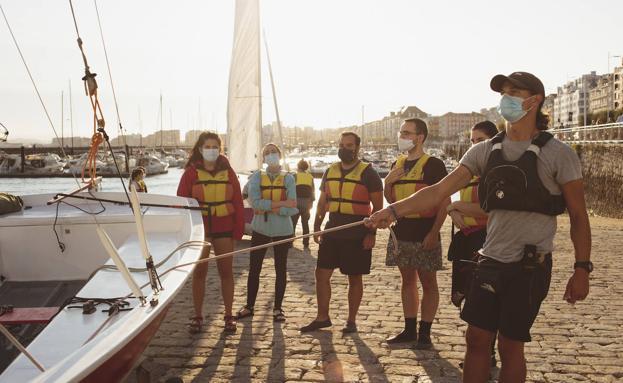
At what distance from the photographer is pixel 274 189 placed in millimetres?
6055

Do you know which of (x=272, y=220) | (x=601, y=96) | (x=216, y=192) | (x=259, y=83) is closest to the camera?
(x=216, y=192)

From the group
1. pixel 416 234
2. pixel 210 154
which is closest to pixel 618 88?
pixel 416 234

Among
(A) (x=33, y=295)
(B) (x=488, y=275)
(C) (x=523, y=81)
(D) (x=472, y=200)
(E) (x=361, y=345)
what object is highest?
(C) (x=523, y=81)

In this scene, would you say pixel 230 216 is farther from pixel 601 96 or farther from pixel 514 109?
pixel 601 96

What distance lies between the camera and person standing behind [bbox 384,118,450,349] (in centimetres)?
495

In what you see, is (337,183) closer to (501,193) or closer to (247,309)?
(247,309)

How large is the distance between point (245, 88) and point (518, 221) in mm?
13276

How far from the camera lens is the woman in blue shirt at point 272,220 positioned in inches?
233

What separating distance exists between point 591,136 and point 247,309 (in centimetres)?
3190

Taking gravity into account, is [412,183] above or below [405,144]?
below

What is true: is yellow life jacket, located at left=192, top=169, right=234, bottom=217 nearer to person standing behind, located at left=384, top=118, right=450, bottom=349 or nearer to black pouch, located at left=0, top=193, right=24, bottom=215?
person standing behind, located at left=384, top=118, right=450, bottom=349

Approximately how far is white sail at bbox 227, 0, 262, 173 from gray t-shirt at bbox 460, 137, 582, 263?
12.5 metres

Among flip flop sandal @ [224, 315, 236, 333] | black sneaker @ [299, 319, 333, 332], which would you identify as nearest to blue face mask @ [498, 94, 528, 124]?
black sneaker @ [299, 319, 333, 332]

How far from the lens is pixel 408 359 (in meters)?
4.71
